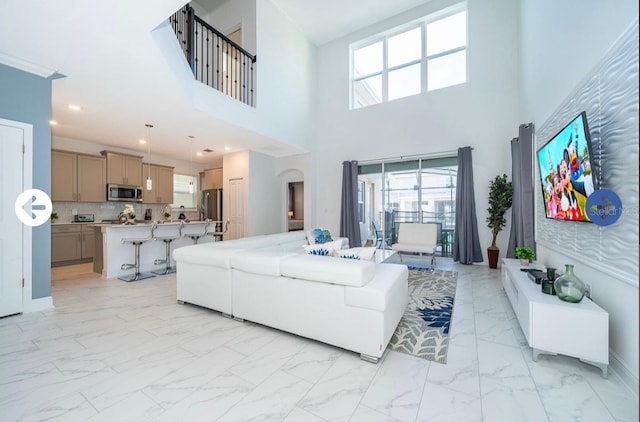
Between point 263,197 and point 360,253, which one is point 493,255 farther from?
point 263,197

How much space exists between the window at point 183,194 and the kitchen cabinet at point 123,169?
1350 mm

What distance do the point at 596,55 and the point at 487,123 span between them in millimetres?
Answer: 3606

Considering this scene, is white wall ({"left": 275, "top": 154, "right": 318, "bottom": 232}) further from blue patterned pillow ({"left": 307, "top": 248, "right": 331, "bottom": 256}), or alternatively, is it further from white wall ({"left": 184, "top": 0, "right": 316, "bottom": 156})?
blue patterned pillow ({"left": 307, "top": 248, "right": 331, "bottom": 256})

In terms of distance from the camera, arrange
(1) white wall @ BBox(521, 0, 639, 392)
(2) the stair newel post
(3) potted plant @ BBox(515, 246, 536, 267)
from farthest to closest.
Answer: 1. (2) the stair newel post
2. (3) potted plant @ BBox(515, 246, 536, 267)
3. (1) white wall @ BBox(521, 0, 639, 392)

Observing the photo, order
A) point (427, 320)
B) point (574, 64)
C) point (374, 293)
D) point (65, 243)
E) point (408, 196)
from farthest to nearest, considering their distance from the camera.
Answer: point (408, 196), point (65, 243), point (427, 320), point (574, 64), point (374, 293)

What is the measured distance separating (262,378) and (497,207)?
5.24 m

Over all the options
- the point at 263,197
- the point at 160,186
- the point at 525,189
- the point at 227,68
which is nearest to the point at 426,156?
the point at 525,189

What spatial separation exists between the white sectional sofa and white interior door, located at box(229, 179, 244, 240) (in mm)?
3940

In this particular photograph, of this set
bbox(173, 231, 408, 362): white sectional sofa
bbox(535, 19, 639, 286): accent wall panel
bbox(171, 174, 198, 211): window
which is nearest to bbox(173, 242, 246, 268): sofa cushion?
bbox(173, 231, 408, 362): white sectional sofa

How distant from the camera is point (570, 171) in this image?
2.39 metres

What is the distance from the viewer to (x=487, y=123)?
5.58 metres

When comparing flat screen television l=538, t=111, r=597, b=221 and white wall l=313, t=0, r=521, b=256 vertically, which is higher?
white wall l=313, t=0, r=521, b=256

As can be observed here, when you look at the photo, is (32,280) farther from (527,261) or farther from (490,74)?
(490,74)

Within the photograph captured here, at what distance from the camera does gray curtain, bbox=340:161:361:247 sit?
7004 mm
